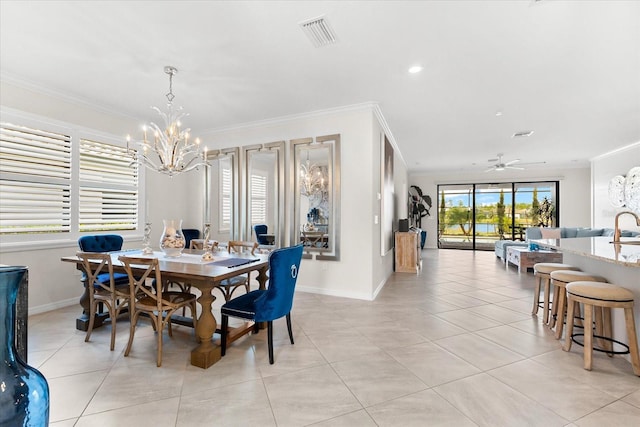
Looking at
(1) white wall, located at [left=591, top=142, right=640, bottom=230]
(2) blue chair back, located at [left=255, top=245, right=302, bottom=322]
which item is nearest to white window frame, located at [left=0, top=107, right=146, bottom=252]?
(2) blue chair back, located at [left=255, top=245, right=302, bottom=322]

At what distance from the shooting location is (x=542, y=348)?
2709 millimetres

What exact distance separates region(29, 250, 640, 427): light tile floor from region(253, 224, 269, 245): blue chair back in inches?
70.7

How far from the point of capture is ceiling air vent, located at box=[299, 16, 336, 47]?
244 cm

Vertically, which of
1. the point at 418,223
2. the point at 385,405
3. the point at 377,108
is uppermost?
the point at 377,108

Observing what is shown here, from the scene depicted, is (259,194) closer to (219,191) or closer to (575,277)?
(219,191)

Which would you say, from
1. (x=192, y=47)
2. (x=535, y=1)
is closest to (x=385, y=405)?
(x=535, y=1)

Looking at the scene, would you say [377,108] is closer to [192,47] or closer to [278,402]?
[192,47]

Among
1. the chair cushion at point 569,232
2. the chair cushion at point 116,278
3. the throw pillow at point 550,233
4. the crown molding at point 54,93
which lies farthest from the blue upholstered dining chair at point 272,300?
the chair cushion at point 569,232

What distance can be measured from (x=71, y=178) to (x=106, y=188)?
0.47 m

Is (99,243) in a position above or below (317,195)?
below

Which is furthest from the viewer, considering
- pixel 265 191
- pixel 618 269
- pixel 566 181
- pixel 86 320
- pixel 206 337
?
pixel 566 181

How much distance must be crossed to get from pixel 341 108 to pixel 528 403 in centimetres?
382

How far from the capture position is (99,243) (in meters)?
3.59

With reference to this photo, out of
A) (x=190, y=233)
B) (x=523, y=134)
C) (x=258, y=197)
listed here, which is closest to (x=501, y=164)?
(x=523, y=134)
